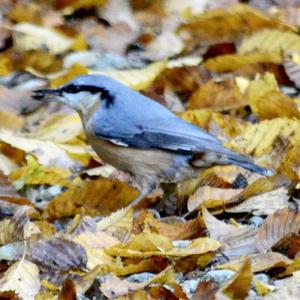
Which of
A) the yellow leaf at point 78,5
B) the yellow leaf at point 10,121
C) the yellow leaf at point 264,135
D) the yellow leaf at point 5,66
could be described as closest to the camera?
the yellow leaf at point 264,135

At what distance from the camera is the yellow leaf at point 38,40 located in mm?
7926

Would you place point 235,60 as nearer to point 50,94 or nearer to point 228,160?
point 50,94

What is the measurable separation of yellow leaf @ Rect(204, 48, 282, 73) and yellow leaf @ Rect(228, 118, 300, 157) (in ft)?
4.34

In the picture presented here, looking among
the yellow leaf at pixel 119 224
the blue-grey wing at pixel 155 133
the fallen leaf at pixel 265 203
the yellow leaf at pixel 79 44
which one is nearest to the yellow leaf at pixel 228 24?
the yellow leaf at pixel 79 44

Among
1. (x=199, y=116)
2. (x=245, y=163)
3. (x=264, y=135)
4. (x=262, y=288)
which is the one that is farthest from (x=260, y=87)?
(x=262, y=288)

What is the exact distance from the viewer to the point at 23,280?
14.0ft

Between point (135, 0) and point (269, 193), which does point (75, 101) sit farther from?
point (135, 0)

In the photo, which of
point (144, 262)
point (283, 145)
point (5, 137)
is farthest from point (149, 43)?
point (144, 262)

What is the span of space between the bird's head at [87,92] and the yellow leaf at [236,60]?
1.49 m

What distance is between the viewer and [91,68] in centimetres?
761

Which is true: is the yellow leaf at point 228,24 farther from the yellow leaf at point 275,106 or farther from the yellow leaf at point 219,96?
the yellow leaf at point 275,106

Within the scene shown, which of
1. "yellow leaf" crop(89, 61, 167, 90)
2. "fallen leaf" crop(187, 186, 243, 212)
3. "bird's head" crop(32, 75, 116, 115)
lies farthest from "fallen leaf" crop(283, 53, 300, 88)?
"fallen leaf" crop(187, 186, 243, 212)

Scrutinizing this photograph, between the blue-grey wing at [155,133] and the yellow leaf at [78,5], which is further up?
the blue-grey wing at [155,133]

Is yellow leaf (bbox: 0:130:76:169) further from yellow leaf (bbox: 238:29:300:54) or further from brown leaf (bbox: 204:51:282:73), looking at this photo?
yellow leaf (bbox: 238:29:300:54)
